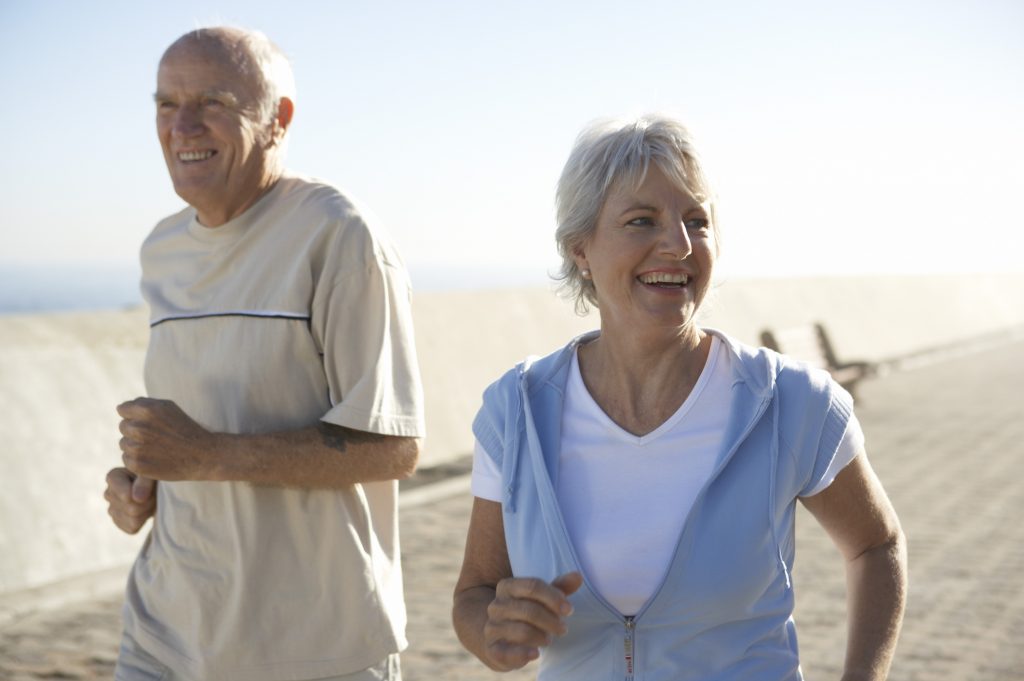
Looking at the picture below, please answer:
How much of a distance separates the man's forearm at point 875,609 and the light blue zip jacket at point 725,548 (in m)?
0.14

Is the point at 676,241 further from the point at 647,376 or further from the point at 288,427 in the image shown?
the point at 288,427

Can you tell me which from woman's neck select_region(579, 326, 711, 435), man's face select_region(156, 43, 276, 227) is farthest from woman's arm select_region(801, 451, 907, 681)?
man's face select_region(156, 43, 276, 227)

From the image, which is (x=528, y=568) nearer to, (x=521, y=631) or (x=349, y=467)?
(x=521, y=631)

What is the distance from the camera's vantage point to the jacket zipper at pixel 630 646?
2244 millimetres

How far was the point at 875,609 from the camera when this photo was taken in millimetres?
2426

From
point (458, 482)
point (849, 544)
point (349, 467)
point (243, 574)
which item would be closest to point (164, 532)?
point (243, 574)

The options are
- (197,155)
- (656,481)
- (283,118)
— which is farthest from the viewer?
(283,118)

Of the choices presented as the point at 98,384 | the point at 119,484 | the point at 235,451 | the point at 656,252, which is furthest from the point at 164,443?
the point at 98,384

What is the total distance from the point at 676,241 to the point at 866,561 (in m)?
0.75

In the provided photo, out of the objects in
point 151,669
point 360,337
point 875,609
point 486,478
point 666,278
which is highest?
point 666,278

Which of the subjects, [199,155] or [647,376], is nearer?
[647,376]

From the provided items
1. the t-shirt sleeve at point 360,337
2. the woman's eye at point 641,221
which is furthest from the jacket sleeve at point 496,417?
the woman's eye at point 641,221

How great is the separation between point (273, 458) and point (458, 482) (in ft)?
22.8

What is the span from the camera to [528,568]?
7.76ft
